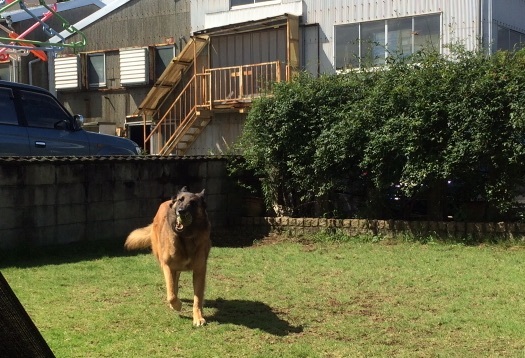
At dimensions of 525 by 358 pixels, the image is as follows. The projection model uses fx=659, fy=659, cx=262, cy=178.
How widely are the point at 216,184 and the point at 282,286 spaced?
526cm

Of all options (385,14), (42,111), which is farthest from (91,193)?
(385,14)

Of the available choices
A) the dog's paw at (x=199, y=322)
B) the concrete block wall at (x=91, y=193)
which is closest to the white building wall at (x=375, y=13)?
the concrete block wall at (x=91, y=193)

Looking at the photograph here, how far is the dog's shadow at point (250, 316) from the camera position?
599cm

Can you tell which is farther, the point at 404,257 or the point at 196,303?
the point at 404,257

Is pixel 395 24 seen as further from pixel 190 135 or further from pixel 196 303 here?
pixel 196 303

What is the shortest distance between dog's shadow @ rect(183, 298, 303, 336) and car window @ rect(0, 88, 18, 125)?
5446 millimetres

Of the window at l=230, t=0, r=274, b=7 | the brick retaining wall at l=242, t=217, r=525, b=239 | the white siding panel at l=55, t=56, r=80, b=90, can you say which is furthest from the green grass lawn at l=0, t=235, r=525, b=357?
the white siding panel at l=55, t=56, r=80, b=90

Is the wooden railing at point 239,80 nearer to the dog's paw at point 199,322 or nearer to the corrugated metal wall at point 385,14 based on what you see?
the corrugated metal wall at point 385,14

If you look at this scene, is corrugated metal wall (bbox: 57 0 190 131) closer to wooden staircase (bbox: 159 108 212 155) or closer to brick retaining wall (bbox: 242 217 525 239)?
wooden staircase (bbox: 159 108 212 155)

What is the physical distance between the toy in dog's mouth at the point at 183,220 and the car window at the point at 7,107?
18.2ft

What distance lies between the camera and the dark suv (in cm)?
1063

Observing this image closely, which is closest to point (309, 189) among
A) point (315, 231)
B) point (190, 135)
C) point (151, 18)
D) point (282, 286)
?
point (315, 231)

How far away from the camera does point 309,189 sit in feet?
40.0

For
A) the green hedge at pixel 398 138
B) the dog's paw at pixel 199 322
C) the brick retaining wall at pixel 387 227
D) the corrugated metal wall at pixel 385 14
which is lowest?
the dog's paw at pixel 199 322
